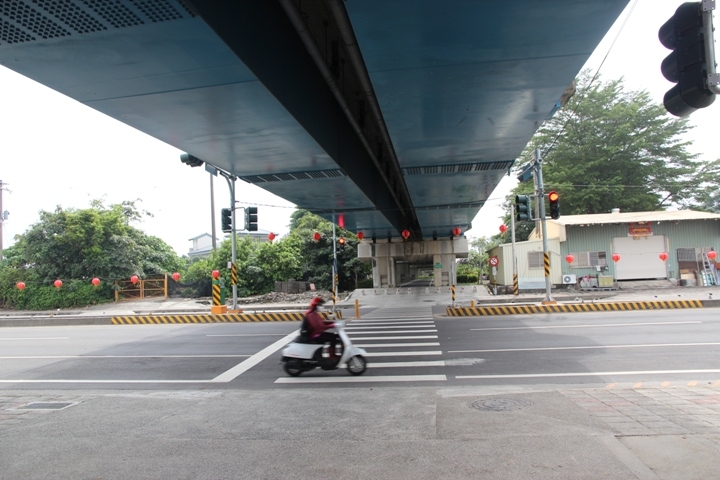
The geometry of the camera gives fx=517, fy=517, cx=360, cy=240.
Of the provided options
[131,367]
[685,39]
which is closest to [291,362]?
[131,367]

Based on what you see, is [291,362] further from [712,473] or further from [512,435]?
[712,473]

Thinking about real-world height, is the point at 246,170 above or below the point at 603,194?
below

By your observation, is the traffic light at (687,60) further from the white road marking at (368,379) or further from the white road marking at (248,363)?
the white road marking at (248,363)

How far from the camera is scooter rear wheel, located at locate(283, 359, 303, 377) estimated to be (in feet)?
31.1

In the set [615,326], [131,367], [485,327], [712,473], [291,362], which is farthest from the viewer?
[485,327]

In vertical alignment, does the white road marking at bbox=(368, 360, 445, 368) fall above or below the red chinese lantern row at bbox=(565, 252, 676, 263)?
below

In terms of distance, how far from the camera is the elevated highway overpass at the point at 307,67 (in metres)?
5.95

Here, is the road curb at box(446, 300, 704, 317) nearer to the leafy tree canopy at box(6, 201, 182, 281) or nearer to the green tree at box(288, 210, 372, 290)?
the leafy tree canopy at box(6, 201, 182, 281)

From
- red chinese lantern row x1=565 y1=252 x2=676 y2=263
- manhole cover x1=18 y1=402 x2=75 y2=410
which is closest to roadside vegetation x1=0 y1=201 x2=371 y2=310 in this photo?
red chinese lantern row x1=565 y1=252 x2=676 y2=263

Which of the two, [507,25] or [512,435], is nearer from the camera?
[512,435]

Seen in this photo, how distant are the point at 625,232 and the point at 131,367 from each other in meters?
29.0

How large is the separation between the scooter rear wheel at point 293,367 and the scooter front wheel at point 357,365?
0.92 metres

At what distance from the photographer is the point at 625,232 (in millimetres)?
31047

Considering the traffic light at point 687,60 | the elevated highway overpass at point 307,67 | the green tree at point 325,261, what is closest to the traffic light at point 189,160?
the elevated highway overpass at point 307,67
